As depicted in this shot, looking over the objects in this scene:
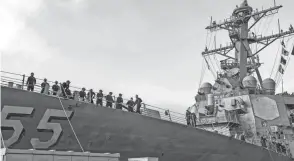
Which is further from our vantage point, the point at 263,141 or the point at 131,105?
the point at 263,141

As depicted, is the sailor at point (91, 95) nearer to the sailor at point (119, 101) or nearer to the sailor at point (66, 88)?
the sailor at point (66, 88)

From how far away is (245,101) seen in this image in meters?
15.4

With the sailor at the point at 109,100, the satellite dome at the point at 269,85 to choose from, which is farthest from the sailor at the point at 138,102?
the satellite dome at the point at 269,85

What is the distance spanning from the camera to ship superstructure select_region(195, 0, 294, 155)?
573 inches

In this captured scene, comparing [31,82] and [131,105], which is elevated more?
[31,82]

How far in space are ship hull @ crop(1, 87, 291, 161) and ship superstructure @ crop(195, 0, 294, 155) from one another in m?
1.86

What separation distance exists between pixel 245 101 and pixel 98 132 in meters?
8.76

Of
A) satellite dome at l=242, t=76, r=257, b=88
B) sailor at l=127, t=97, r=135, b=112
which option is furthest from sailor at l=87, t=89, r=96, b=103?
satellite dome at l=242, t=76, r=257, b=88

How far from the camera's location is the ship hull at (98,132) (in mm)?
7793

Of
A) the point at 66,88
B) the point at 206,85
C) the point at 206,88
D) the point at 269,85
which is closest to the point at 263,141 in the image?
the point at 269,85

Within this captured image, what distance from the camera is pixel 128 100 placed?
33.4 feet

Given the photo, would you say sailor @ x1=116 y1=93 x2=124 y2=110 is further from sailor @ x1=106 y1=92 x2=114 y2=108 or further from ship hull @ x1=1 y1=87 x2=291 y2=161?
ship hull @ x1=1 y1=87 x2=291 y2=161

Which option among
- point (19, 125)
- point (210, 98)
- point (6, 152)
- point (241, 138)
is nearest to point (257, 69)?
point (210, 98)

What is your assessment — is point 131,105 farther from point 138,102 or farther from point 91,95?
point 91,95
